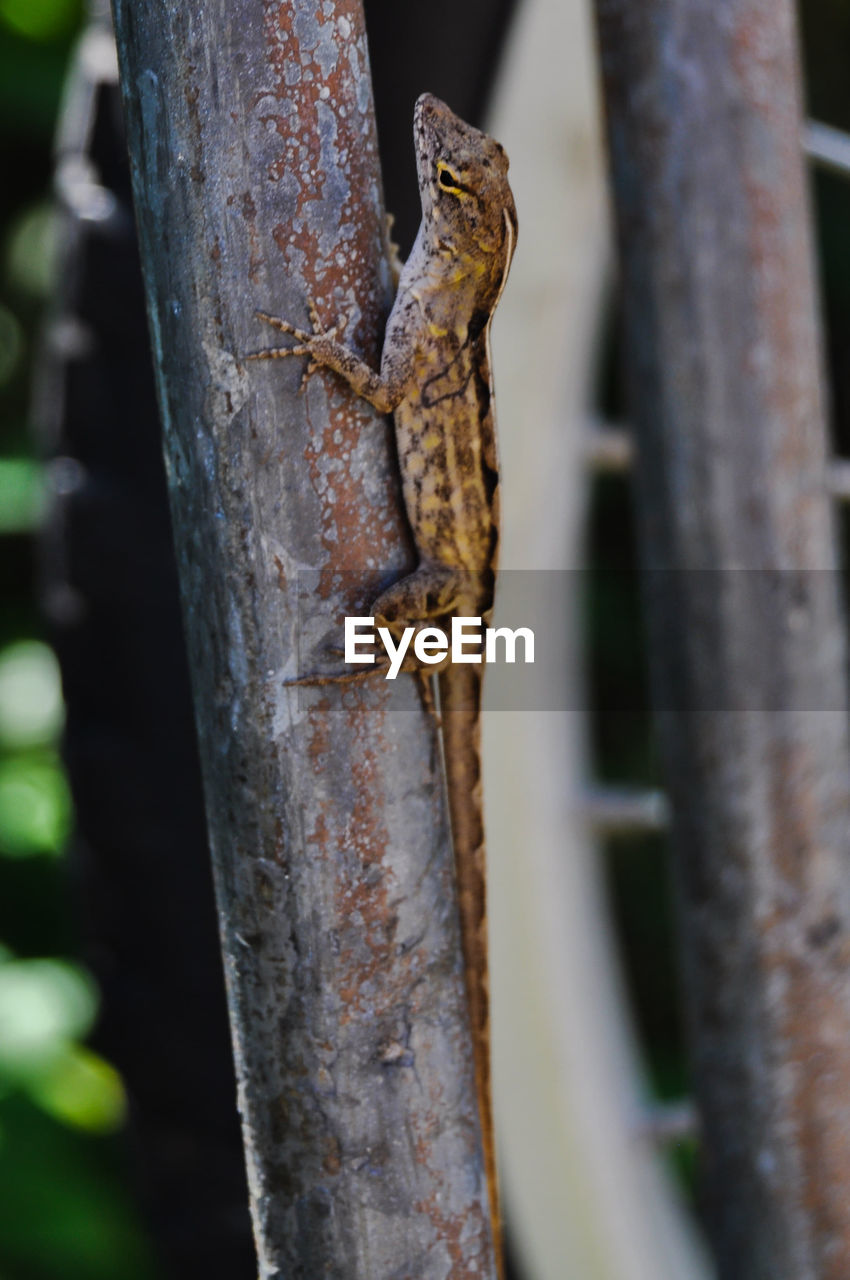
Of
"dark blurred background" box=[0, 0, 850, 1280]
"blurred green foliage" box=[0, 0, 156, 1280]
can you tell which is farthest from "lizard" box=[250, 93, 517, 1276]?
"blurred green foliage" box=[0, 0, 156, 1280]

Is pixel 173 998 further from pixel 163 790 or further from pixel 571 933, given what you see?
pixel 571 933

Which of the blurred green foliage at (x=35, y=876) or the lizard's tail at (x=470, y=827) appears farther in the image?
the blurred green foliage at (x=35, y=876)

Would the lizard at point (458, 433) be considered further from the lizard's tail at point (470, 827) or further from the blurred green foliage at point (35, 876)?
the blurred green foliage at point (35, 876)

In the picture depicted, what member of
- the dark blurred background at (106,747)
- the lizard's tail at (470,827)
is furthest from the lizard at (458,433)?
the dark blurred background at (106,747)

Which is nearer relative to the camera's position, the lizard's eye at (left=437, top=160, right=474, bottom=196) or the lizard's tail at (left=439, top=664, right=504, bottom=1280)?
the lizard's tail at (left=439, top=664, right=504, bottom=1280)

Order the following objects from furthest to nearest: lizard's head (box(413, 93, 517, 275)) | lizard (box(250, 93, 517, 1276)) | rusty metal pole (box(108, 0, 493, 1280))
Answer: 1. lizard's head (box(413, 93, 517, 275))
2. lizard (box(250, 93, 517, 1276))
3. rusty metal pole (box(108, 0, 493, 1280))

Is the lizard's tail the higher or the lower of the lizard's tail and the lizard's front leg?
the lower

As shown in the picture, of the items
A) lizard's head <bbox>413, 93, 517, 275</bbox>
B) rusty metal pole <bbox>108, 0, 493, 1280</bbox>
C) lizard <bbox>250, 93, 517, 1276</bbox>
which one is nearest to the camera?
rusty metal pole <bbox>108, 0, 493, 1280</bbox>

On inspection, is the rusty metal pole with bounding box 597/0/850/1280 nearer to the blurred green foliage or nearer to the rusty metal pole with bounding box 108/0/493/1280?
the rusty metal pole with bounding box 108/0/493/1280
